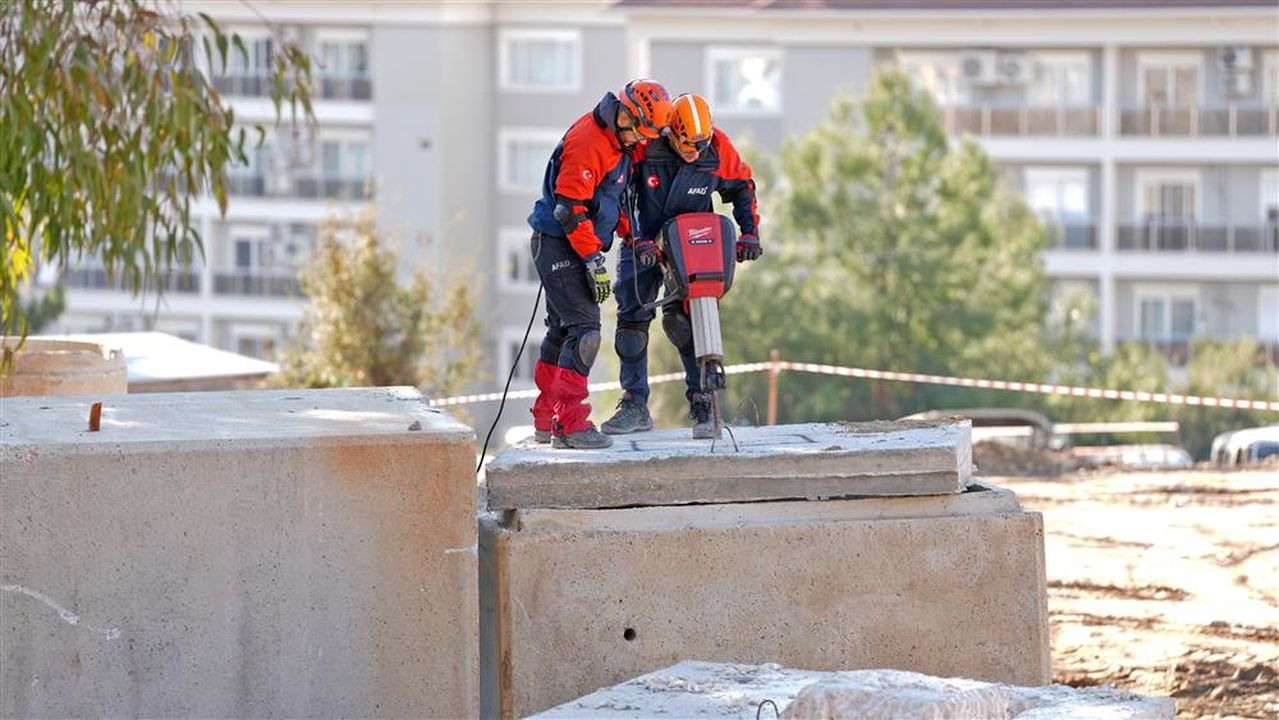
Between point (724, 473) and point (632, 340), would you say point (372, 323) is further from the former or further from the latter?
point (724, 473)

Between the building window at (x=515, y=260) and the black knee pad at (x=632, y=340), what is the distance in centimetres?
3525

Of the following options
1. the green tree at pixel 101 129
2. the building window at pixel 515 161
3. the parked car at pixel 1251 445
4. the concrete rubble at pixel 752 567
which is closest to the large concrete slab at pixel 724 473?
the concrete rubble at pixel 752 567

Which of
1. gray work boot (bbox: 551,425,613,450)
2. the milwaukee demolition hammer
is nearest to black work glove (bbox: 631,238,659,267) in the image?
the milwaukee demolition hammer

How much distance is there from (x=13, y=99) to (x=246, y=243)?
36549 mm

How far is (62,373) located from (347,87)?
33.6 metres

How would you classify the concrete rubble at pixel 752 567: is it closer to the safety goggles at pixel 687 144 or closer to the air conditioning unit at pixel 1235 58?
the safety goggles at pixel 687 144

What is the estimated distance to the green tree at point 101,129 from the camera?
9.43m

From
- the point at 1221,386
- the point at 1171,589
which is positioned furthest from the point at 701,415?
the point at 1221,386

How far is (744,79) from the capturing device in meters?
41.0

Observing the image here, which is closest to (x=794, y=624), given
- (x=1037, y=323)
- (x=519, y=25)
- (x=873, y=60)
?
(x=1037, y=323)

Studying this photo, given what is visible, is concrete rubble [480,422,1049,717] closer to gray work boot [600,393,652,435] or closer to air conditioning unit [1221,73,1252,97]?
gray work boot [600,393,652,435]

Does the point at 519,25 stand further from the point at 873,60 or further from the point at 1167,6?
the point at 1167,6

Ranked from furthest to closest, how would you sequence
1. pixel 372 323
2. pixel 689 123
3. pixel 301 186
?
pixel 301 186, pixel 372 323, pixel 689 123

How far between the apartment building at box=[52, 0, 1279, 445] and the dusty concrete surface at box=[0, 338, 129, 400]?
26378 millimetres
